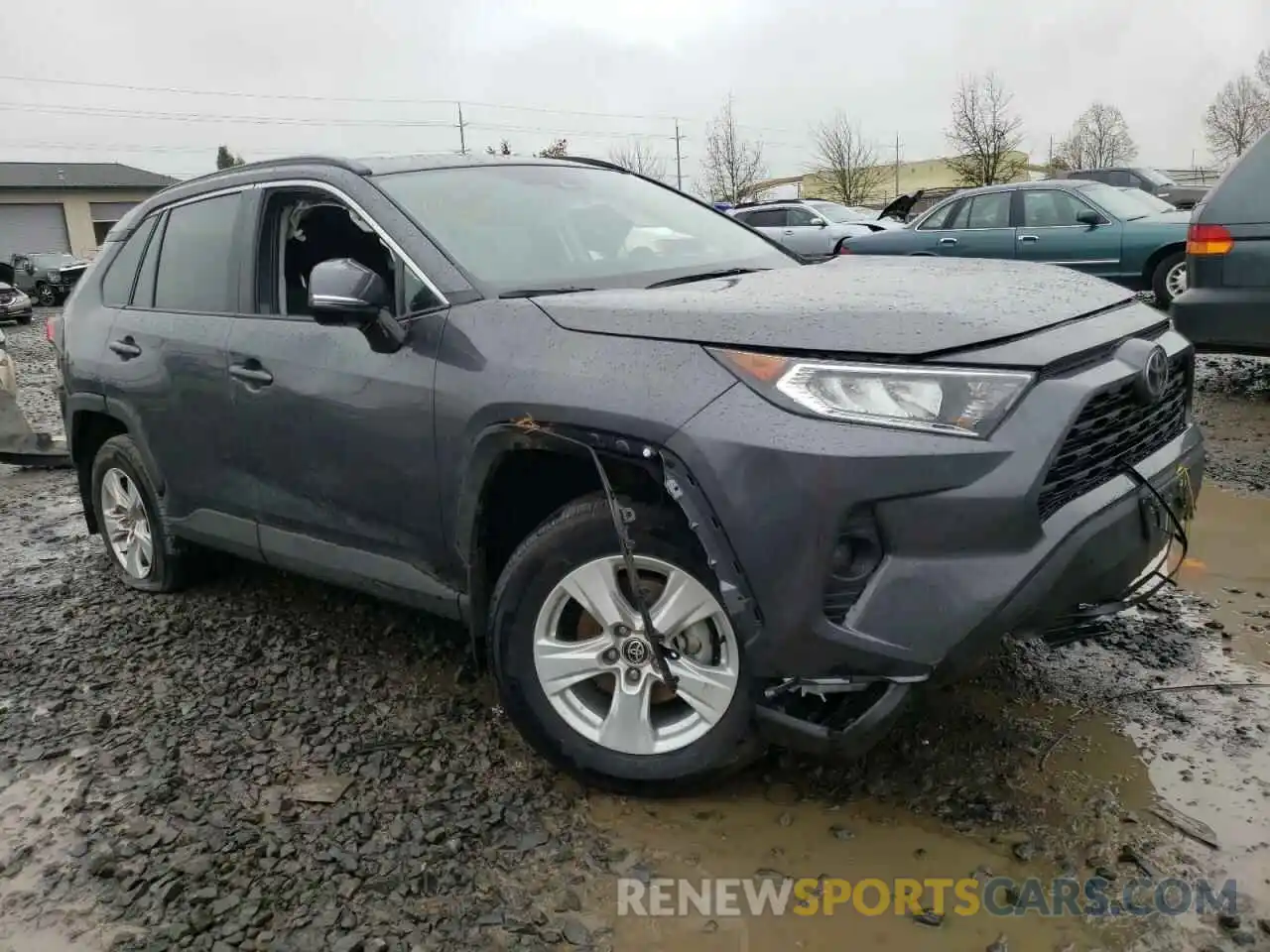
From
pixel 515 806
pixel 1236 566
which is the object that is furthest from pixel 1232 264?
pixel 515 806

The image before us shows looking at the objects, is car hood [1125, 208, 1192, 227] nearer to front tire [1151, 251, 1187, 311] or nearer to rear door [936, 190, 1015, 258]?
front tire [1151, 251, 1187, 311]

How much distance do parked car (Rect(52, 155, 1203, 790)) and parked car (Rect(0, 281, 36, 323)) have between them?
69.7 ft

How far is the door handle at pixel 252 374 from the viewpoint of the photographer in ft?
11.0

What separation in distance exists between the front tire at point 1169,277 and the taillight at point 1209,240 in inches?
190

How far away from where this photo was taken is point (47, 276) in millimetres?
26672

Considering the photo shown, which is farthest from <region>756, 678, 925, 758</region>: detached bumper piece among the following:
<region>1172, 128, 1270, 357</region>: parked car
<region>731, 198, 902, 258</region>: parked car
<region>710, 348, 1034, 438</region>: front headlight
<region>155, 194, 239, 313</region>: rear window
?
<region>731, 198, 902, 258</region>: parked car

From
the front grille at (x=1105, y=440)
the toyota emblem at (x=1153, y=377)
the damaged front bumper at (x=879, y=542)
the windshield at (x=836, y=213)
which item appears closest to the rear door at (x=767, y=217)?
the windshield at (x=836, y=213)

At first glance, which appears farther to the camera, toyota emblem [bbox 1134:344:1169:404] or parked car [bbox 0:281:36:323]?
parked car [bbox 0:281:36:323]

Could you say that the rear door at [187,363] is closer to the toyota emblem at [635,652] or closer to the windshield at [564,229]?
the windshield at [564,229]

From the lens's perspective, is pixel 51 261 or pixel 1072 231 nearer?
pixel 1072 231

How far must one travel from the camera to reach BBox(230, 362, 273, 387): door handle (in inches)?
132

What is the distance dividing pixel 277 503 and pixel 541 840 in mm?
1554

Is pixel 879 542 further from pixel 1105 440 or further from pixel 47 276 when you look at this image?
pixel 47 276

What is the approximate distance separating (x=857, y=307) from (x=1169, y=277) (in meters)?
9.56
